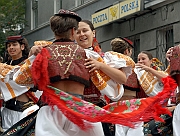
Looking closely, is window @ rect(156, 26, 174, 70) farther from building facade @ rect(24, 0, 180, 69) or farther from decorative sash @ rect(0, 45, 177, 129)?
decorative sash @ rect(0, 45, 177, 129)

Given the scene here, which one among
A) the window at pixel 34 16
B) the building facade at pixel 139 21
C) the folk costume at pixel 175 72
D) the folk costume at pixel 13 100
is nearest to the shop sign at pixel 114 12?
the building facade at pixel 139 21

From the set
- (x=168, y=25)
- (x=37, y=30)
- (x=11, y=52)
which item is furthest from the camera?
(x=37, y=30)

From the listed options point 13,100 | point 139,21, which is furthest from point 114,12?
point 13,100

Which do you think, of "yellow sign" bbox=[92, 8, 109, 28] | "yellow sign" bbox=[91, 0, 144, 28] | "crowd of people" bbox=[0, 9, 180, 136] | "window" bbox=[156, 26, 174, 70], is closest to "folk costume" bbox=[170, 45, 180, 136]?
"crowd of people" bbox=[0, 9, 180, 136]

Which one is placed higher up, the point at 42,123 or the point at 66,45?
the point at 66,45

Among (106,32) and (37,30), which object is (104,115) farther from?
(37,30)

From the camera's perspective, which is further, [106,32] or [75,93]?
[106,32]

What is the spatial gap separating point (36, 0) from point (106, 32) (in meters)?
8.93

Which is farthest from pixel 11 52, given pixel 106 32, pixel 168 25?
pixel 106 32

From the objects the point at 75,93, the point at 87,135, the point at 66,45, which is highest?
the point at 66,45

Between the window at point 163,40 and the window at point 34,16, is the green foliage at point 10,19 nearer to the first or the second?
the window at point 34,16

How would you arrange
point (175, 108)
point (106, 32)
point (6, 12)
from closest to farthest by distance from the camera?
point (175, 108) → point (106, 32) → point (6, 12)

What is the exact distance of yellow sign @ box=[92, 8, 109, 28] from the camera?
59.6 ft

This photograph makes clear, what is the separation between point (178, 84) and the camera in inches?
235
